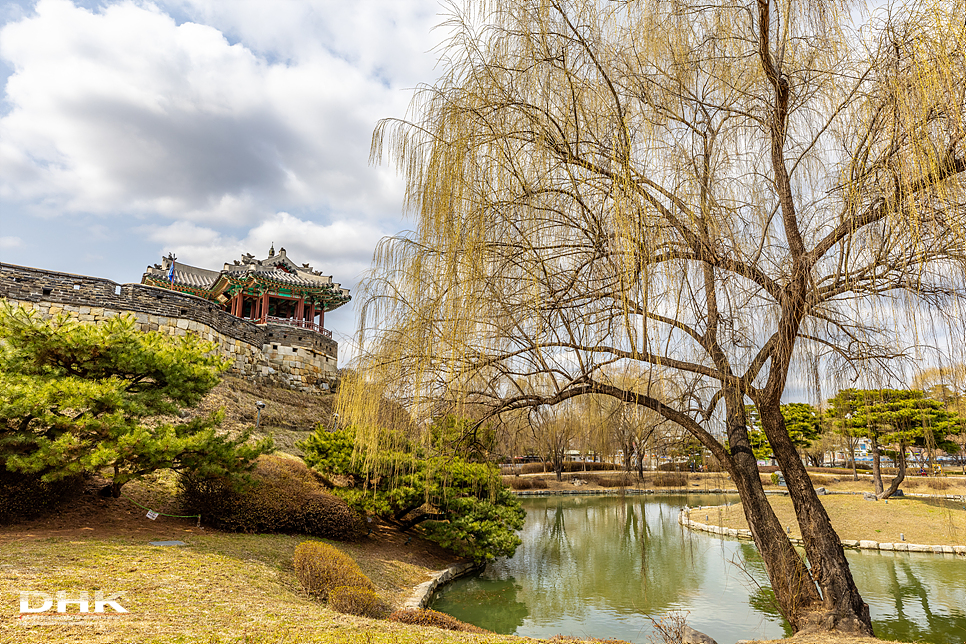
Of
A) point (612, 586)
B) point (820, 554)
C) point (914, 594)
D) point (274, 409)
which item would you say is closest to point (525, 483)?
point (274, 409)

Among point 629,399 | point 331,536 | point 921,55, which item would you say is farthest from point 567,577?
point 921,55

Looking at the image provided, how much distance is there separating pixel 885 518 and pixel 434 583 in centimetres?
1132

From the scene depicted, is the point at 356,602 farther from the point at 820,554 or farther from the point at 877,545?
the point at 877,545

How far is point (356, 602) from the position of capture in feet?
15.0

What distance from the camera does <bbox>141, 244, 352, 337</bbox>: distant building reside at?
18.2 m

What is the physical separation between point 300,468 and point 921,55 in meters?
9.73

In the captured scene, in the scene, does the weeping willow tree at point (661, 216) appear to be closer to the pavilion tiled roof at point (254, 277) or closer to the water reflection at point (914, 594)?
the water reflection at point (914, 594)

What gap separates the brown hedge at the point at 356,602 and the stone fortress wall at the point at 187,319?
5.53 m

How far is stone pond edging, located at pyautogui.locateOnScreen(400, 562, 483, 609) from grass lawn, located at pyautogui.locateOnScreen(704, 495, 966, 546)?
5.45 m

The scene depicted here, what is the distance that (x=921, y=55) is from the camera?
2.84 m

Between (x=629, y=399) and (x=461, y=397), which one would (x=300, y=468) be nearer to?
(x=461, y=397)

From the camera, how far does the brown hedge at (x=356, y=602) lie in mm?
4516

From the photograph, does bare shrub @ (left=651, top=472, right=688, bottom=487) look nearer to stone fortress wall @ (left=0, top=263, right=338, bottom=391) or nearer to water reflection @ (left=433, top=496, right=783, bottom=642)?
water reflection @ (left=433, top=496, right=783, bottom=642)

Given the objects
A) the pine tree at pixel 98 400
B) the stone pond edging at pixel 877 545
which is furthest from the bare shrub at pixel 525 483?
the pine tree at pixel 98 400
